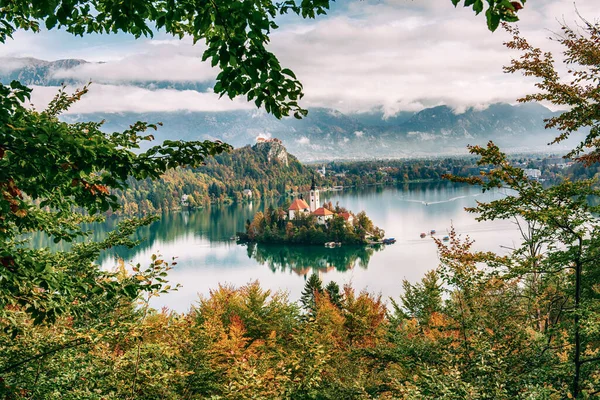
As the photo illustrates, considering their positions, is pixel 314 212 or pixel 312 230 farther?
pixel 314 212

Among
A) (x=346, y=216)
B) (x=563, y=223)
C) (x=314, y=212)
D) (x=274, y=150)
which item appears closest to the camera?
(x=563, y=223)

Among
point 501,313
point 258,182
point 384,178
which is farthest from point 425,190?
point 501,313

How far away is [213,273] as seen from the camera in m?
37.8

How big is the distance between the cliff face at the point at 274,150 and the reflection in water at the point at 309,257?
103 meters

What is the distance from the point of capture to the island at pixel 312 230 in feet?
162

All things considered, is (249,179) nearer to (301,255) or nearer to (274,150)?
(274,150)

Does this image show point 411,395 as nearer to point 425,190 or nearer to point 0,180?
point 0,180

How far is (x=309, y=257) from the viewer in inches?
1757

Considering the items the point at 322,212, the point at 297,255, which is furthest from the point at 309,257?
the point at 322,212

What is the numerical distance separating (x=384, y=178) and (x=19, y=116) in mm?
132172

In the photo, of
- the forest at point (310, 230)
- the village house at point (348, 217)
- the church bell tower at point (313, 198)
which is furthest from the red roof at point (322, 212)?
the church bell tower at point (313, 198)

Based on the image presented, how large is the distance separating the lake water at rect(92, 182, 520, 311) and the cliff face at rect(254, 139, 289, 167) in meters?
84.5

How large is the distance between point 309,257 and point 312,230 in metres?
6.75

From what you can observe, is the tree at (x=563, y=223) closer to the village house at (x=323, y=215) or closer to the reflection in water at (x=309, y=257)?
the reflection in water at (x=309, y=257)
